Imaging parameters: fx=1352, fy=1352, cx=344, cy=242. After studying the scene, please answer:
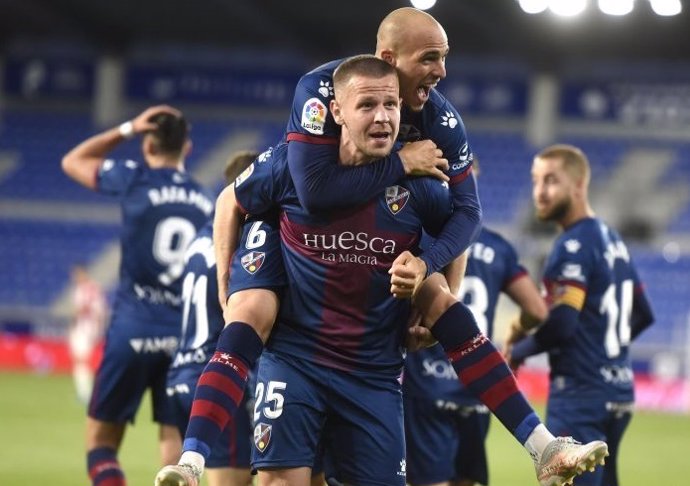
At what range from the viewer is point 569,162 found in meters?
7.22

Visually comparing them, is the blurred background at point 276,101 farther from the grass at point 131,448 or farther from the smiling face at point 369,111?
the smiling face at point 369,111

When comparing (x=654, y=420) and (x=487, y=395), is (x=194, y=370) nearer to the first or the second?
(x=487, y=395)

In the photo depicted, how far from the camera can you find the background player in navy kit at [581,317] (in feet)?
22.9

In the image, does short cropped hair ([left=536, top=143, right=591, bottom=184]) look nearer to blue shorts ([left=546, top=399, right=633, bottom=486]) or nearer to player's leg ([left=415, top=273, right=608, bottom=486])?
blue shorts ([left=546, top=399, right=633, bottom=486])

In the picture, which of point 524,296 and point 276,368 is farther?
point 524,296

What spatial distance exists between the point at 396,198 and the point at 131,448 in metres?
8.05

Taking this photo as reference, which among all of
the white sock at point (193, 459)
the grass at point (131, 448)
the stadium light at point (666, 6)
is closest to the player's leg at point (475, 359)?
the white sock at point (193, 459)

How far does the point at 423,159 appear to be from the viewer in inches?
202

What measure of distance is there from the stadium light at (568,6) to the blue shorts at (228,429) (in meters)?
14.5

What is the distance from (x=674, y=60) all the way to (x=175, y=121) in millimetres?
20387

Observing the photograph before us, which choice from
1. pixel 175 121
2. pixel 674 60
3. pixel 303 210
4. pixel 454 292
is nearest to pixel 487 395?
pixel 454 292

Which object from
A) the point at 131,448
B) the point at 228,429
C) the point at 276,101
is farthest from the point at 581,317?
the point at 276,101

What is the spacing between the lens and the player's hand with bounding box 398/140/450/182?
5.11 meters

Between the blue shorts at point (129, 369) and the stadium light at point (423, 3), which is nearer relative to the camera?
the blue shorts at point (129, 369)
